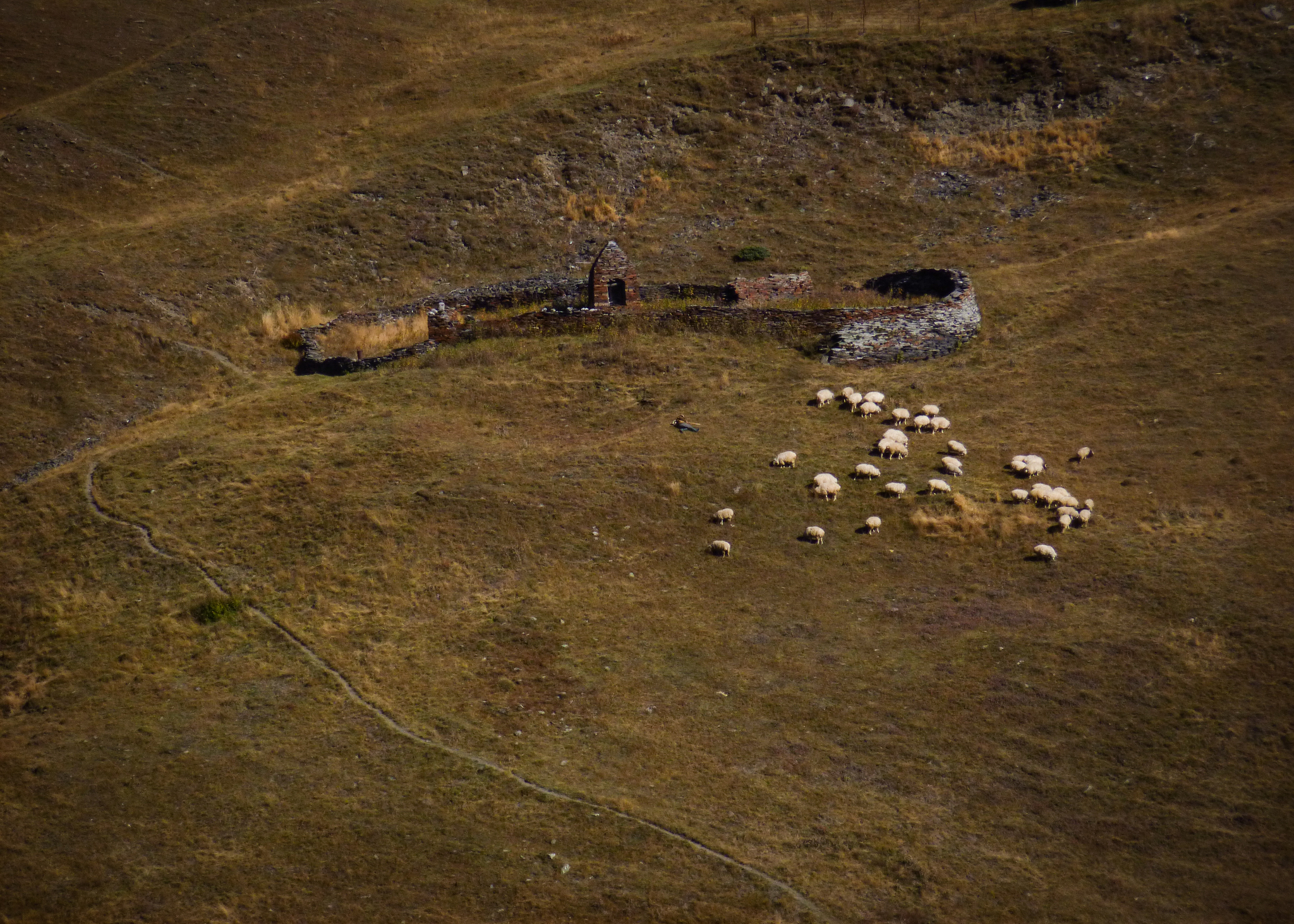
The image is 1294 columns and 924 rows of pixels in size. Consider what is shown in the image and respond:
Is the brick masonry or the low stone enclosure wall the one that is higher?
the brick masonry

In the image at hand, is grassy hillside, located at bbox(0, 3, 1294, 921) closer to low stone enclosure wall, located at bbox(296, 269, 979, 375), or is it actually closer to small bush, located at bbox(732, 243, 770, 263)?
low stone enclosure wall, located at bbox(296, 269, 979, 375)

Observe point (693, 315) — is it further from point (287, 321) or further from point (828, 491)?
point (287, 321)

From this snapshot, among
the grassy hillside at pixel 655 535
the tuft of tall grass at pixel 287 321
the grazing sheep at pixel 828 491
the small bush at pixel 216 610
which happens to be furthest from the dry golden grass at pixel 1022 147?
the small bush at pixel 216 610

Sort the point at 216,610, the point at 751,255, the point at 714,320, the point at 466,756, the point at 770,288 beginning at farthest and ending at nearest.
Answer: the point at 751,255, the point at 770,288, the point at 714,320, the point at 216,610, the point at 466,756

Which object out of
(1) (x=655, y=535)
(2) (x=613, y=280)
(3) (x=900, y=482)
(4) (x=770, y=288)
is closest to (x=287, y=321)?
(2) (x=613, y=280)

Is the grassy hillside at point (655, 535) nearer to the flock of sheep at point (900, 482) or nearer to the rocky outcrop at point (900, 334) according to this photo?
the flock of sheep at point (900, 482)

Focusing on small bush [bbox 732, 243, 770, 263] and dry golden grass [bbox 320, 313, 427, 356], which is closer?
dry golden grass [bbox 320, 313, 427, 356]

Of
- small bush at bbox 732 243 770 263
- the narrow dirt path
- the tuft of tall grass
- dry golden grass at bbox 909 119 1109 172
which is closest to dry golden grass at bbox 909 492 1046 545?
the narrow dirt path
